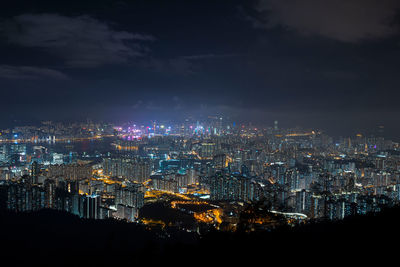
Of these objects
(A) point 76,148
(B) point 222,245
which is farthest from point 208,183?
(A) point 76,148

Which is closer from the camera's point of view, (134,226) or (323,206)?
(134,226)

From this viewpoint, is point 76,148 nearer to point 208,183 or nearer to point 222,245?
point 208,183

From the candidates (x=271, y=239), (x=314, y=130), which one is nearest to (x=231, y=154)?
(x=314, y=130)

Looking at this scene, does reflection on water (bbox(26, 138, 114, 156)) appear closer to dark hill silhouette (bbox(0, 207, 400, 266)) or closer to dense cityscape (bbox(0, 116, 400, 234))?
dense cityscape (bbox(0, 116, 400, 234))

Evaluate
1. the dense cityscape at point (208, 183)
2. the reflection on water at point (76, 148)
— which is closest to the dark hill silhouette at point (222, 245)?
the dense cityscape at point (208, 183)

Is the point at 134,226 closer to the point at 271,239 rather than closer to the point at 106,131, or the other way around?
the point at 271,239

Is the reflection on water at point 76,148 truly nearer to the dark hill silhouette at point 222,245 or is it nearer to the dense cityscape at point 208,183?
the dense cityscape at point 208,183

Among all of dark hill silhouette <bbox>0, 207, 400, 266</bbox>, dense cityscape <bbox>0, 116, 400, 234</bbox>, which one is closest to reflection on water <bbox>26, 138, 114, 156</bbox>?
dense cityscape <bbox>0, 116, 400, 234</bbox>

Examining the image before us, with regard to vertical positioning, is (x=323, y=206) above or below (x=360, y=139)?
below

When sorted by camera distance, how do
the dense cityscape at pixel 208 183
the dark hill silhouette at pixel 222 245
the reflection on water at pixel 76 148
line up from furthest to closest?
the reflection on water at pixel 76 148
the dense cityscape at pixel 208 183
the dark hill silhouette at pixel 222 245
